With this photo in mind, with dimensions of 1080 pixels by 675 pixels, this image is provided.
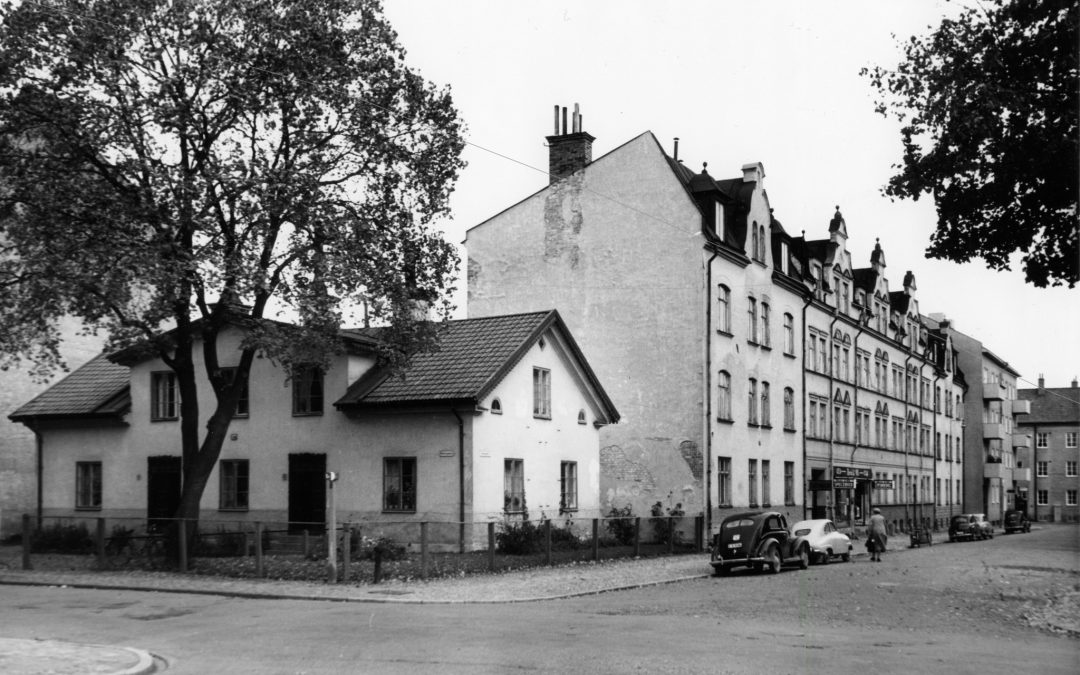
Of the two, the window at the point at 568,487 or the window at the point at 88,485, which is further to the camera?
the window at the point at 88,485

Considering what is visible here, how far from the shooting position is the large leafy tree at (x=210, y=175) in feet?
74.7

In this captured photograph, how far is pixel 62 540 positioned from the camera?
95.0 feet

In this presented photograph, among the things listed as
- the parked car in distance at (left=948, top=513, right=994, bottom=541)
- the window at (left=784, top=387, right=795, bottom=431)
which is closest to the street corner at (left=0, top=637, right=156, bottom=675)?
the window at (left=784, top=387, right=795, bottom=431)

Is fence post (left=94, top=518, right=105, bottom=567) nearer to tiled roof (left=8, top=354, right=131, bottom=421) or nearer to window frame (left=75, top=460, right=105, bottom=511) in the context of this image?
tiled roof (left=8, top=354, right=131, bottom=421)

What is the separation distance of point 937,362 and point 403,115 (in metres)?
57.5

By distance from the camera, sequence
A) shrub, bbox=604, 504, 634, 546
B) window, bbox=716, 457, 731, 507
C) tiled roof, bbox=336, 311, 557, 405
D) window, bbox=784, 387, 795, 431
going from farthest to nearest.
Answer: window, bbox=784, 387, 795, 431 → window, bbox=716, 457, 731, 507 → shrub, bbox=604, 504, 634, 546 → tiled roof, bbox=336, 311, 557, 405

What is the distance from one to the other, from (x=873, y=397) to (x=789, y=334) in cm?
1505

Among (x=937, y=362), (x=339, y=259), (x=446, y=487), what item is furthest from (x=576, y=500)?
(x=937, y=362)

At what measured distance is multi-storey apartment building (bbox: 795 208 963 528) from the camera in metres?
51.3

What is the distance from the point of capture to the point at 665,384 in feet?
127

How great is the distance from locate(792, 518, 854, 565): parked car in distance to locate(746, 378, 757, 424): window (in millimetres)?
8905

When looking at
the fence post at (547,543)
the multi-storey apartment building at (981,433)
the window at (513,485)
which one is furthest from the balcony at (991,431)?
the fence post at (547,543)

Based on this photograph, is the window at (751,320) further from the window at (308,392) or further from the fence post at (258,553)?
the fence post at (258,553)

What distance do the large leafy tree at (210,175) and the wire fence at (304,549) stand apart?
1.42m
